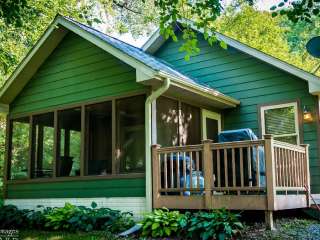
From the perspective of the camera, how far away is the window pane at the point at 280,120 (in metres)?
9.05

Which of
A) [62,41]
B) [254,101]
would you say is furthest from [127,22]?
[254,101]

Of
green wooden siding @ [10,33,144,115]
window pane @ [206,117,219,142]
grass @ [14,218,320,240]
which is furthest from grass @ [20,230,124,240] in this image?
window pane @ [206,117,219,142]

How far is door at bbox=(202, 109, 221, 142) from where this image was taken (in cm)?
940

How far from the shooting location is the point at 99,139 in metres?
8.74

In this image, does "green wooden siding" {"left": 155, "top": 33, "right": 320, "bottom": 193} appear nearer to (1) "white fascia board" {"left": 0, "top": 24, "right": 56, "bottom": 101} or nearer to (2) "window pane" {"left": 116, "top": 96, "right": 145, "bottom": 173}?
(2) "window pane" {"left": 116, "top": 96, "right": 145, "bottom": 173}

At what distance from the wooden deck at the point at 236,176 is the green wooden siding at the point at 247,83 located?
1.30 metres

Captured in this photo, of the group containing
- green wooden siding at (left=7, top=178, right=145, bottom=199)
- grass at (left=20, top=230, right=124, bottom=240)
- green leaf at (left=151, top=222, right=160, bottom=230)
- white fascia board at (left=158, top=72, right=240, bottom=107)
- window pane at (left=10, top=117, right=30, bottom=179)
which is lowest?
grass at (left=20, top=230, right=124, bottom=240)

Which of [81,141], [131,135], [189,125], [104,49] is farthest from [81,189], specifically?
[104,49]

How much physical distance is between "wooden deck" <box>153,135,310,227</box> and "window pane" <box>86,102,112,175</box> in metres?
1.34

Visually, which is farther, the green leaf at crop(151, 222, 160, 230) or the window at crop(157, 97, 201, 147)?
the window at crop(157, 97, 201, 147)

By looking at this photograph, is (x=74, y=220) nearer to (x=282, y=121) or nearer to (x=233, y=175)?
(x=233, y=175)

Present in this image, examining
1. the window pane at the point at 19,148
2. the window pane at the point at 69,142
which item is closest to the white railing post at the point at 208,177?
the window pane at the point at 69,142

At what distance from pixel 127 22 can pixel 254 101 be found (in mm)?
13290

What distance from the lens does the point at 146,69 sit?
7344 millimetres
